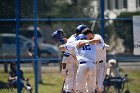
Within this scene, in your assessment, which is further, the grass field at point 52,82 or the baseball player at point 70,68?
the grass field at point 52,82

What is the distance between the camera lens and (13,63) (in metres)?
14.7

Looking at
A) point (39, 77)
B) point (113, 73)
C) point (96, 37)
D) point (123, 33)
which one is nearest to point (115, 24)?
point (123, 33)

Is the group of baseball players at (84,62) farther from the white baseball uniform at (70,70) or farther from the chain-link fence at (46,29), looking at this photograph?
the chain-link fence at (46,29)

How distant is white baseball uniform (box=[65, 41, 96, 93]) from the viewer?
38.7 ft

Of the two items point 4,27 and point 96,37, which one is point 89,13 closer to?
point 4,27

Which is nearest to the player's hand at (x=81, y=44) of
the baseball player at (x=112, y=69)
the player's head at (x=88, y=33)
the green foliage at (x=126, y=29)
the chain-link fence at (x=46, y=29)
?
the player's head at (x=88, y=33)

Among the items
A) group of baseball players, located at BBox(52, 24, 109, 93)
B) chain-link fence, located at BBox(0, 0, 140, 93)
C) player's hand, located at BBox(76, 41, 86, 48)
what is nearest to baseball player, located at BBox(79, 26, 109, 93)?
group of baseball players, located at BBox(52, 24, 109, 93)

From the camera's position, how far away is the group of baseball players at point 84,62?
11.8m

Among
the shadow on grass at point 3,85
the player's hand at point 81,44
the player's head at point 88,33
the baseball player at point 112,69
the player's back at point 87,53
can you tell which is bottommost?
the shadow on grass at point 3,85

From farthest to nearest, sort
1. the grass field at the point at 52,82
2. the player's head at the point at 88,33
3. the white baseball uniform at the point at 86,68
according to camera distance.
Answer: the grass field at the point at 52,82
the player's head at the point at 88,33
the white baseball uniform at the point at 86,68

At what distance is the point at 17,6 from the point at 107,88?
118 inches

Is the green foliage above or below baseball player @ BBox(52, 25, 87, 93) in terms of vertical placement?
above

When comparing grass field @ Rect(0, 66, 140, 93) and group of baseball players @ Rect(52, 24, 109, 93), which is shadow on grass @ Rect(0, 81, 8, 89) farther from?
group of baseball players @ Rect(52, 24, 109, 93)

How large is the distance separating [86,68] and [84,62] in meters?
0.13
